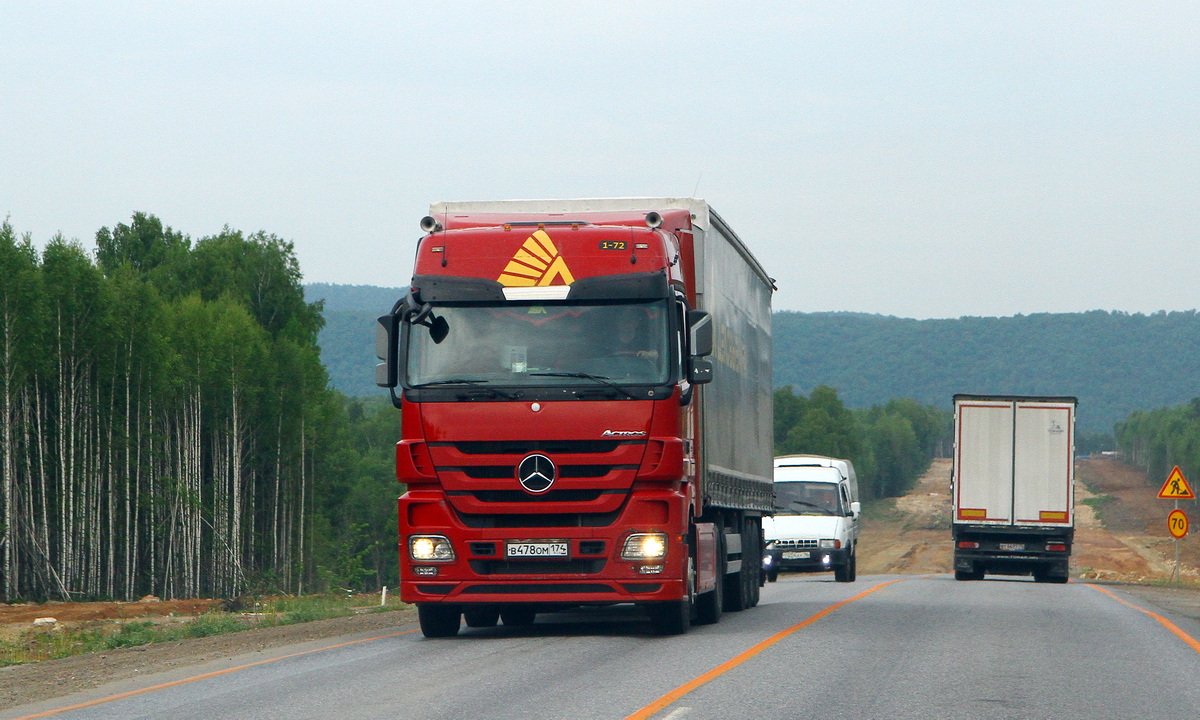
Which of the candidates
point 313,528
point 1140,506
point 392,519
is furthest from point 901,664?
point 1140,506

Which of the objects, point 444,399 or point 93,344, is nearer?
point 444,399

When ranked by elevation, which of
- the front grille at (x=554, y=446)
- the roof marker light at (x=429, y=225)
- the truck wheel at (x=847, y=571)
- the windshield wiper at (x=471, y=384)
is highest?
the roof marker light at (x=429, y=225)

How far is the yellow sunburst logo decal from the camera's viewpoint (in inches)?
514

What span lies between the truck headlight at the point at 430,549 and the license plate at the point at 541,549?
579 millimetres

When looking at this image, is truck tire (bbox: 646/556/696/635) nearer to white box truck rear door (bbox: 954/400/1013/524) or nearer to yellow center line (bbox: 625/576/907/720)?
yellow center line (bbox: 625/576/907/720)

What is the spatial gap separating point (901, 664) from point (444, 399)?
442 centimetres

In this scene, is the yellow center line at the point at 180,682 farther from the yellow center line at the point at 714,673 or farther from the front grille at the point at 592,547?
the yellow center line at the point at 714,673

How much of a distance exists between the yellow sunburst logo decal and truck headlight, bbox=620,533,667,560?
233 centimetres

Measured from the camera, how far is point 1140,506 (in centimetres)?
11156

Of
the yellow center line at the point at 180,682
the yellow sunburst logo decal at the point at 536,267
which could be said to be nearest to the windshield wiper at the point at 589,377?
the yellow sunburst logo decal at the point at 536,267

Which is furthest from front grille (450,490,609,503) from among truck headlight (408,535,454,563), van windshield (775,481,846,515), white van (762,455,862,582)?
van windshield (775,481,846,515)

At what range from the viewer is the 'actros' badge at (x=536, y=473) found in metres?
12.7

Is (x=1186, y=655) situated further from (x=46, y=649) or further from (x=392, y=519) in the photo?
(x=392, y=519)

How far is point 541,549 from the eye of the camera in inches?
503
